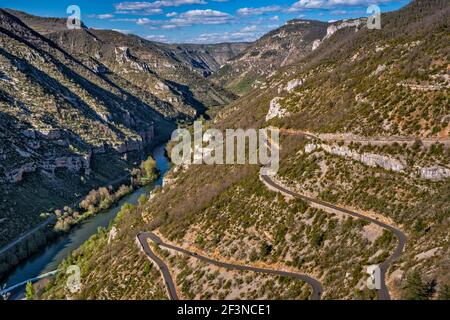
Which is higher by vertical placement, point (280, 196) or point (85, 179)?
point (280, 196)

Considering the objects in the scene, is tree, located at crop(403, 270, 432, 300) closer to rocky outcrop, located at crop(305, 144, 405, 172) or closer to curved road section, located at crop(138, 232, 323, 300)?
curved road section, located at crop(138, 232, 323, 300)

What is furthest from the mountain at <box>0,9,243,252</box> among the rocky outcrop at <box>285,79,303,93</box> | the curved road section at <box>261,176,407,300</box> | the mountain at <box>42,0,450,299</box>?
the curved road section at <box>261,176,407,300</box>

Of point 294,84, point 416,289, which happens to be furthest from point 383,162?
point 294,84

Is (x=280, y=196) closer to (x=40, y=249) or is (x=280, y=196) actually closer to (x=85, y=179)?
(x=40, y=249)

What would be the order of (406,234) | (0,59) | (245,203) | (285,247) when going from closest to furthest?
(406,234)
(285,247)
(245,203)
(0,59)
